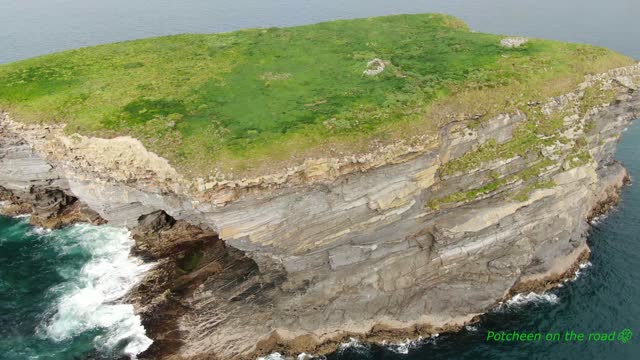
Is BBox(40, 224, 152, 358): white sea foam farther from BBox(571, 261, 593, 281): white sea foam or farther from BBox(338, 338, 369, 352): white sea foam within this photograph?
BBox(571, 261, 593, 281): white sea foam

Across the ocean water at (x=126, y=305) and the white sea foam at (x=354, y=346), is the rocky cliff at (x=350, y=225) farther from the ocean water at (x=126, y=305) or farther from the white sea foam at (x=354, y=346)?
the ocean water at (x=126, y=305)

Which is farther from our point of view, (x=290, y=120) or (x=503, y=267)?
(x=503, y=267)

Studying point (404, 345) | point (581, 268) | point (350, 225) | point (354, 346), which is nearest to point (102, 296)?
point (354, 346)

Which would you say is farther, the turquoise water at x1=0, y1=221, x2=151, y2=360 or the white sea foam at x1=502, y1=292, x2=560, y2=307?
the white sea foam at x1=502, y1=292, x2=560, y2=307

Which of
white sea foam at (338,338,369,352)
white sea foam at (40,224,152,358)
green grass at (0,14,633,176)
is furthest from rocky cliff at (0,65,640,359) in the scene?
green grass at (0,14,633,176)

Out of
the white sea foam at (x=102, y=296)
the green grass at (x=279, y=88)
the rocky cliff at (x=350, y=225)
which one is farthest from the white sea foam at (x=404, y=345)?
the white sea foam at (x=102, y=296)

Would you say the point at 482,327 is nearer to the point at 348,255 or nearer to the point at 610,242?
the point at 348,255

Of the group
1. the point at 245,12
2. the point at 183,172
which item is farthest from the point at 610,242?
the point at 245,12

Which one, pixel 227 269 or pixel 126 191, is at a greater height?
pixel 126 191

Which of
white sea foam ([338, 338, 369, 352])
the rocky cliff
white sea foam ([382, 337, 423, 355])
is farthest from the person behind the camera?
white sea foam ([338, 338, 369, 352])
